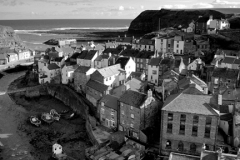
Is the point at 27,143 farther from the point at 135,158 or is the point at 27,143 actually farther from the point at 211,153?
the point at 211,153

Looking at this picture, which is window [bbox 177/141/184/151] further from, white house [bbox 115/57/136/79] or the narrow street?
white house [bbox 115/57/136/79]

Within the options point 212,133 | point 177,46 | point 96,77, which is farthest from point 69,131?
point 177,46

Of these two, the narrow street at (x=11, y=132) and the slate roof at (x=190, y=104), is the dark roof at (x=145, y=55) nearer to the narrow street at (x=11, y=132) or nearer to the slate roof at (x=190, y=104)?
the narrow street at (x=11, y=132)

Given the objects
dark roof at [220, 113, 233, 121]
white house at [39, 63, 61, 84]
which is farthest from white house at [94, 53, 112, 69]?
dark roof at [220, 113, 233, 121]

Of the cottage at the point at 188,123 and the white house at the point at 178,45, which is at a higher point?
the white house at the point at 178,45

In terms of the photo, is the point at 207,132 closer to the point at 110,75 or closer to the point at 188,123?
the point at 188,123

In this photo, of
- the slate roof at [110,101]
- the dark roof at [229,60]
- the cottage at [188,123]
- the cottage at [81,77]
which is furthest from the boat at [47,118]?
the dark roof at [229,60]

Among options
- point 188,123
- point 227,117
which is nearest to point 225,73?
point 227,117
